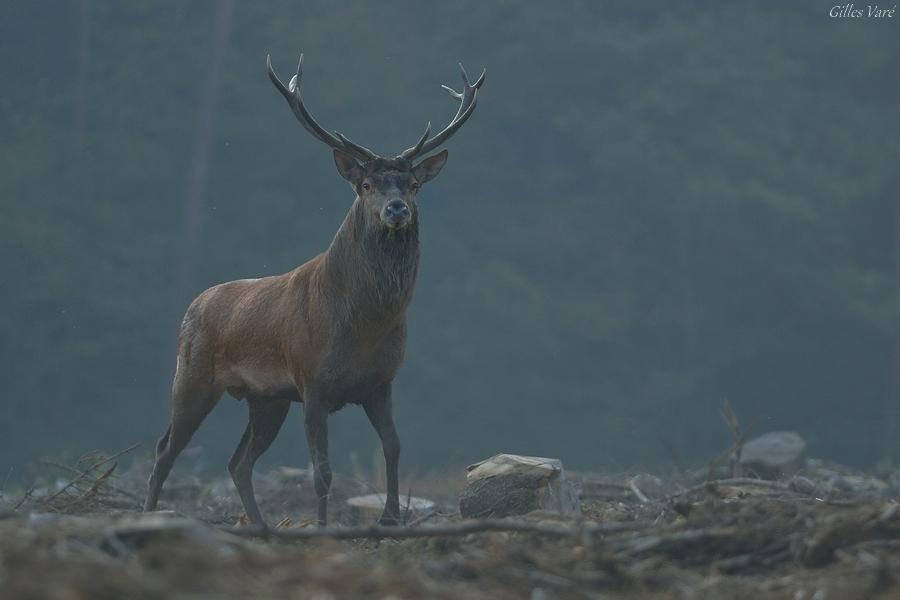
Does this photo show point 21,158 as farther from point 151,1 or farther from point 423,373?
point 423,373

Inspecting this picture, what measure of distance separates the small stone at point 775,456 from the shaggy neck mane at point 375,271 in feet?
13.8

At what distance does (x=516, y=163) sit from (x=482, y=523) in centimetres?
2181

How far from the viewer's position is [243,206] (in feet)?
80.7

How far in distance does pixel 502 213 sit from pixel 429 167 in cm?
1756

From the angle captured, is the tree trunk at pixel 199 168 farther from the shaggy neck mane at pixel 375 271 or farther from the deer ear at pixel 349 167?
the shaggy neck mane at pixel 375 271

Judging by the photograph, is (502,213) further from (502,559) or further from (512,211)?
(502,559)

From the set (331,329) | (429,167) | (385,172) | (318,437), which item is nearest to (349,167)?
(385,172)

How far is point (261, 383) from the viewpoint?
25.2ft

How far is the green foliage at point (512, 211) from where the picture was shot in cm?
2316

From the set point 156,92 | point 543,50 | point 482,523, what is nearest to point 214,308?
point 482,523

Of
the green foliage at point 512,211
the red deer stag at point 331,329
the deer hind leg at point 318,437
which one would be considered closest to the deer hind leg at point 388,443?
the red deer stag at point 331,329
